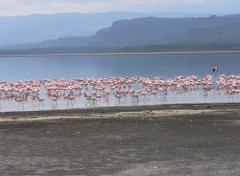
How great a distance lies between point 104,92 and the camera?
34281mm

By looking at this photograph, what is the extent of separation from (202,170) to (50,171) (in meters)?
3.16

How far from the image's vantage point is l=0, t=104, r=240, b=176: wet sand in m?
12.3

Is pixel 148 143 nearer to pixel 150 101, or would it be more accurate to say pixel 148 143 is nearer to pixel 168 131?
pixel 168 131

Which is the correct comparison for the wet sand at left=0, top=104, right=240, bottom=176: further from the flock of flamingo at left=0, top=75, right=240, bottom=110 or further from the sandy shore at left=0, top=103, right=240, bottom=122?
the flock of flamingo at left=0, top=75, right=240, bottom=110

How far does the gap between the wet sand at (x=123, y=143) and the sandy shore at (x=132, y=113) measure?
0.04 meters

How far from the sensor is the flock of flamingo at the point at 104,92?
30.1 meters

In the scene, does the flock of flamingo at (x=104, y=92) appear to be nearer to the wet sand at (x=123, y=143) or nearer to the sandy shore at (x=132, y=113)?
the sandy shore at (x=132, y=113)

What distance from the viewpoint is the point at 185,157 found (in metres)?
13.2

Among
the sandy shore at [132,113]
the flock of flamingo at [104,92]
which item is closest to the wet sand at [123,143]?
the sandy shore at [132,113]

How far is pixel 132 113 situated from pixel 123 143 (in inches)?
310

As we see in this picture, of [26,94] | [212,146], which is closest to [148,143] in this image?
[212,146]

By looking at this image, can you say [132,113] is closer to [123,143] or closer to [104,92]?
[123,143]

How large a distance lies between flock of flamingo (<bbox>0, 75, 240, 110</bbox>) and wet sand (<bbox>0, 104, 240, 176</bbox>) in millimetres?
6631

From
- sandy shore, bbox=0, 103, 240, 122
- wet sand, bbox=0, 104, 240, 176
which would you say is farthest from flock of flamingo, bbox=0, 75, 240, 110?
wet sand, bbox=0, 104, 240, 176
